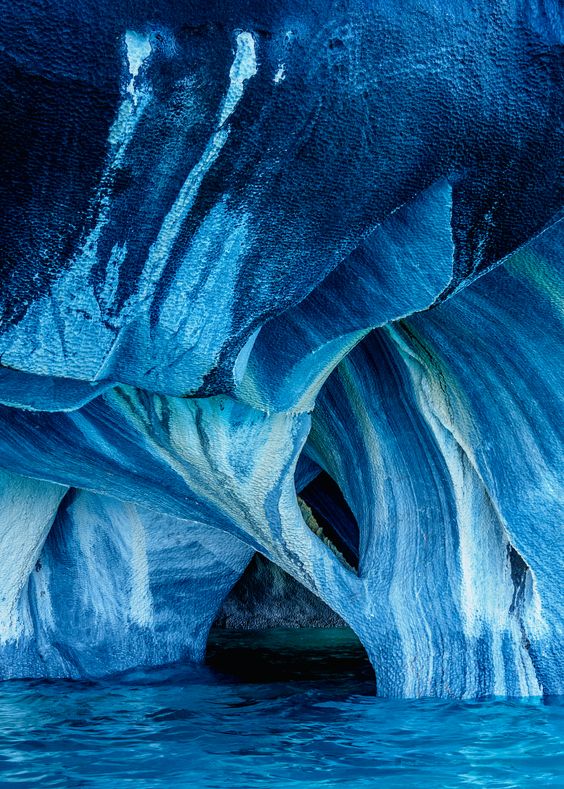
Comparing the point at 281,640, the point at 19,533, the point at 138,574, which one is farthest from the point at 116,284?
the point at 281,640

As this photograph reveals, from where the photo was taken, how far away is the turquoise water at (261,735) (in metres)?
1.91

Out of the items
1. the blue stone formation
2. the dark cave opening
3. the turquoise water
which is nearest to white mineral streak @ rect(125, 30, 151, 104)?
the blue stone formation

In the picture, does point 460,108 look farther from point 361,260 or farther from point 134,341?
point 134,341

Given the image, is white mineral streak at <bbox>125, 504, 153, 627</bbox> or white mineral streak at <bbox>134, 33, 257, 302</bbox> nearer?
white mineral streak at <bbox>134, 33, 257, 302</bbox>

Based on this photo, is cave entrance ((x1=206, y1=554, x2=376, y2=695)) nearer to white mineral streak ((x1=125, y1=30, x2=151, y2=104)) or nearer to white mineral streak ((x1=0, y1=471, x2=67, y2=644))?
white mineral streak ((x1=0, y1=471, x2=67, y2=644))

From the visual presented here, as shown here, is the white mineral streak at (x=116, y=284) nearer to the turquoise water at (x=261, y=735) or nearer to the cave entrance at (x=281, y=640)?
the turquoise water at (x=261, y=735)

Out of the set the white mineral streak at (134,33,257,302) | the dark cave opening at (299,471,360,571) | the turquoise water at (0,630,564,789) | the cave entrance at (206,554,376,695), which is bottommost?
the turquoise water at (0,630,564,789)

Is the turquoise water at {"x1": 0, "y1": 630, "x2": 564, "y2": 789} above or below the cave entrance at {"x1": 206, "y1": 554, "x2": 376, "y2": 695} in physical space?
below

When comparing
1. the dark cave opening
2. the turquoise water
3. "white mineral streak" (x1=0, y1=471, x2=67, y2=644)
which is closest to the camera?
the turquoise water

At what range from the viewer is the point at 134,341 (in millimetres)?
1847

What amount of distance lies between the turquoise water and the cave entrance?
0.10ft

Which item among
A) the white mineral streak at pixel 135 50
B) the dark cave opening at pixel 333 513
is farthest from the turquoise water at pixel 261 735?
the white mineral streak at pixel 135 50

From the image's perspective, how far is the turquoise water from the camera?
191 cm

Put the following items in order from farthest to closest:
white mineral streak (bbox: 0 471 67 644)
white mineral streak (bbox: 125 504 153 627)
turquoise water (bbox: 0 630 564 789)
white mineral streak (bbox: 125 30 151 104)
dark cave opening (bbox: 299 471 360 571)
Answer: dark cave opening (bbox: 299 471 360 571) < white mineral streak (bbox: 125 504 153 627) < white mineral streak (bbox: 0 471 67 644) < turquoise water (bbox: 0 630 564 789) < white mineral streak (bbox: 125 30 151 104)
